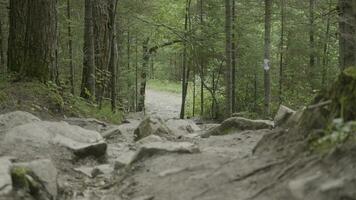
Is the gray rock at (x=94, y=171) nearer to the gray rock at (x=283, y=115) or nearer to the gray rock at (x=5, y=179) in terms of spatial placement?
the gray rock at (x=5, y=179)

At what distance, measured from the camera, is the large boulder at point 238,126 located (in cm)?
766

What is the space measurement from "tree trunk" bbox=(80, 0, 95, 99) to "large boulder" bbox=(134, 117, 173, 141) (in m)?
4.42

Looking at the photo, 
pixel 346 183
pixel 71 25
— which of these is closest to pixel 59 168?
pixel 346 183

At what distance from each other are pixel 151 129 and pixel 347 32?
12.8 ft

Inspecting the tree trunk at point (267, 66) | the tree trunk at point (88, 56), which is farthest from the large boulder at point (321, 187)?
the tree trunk at point (267, 66)

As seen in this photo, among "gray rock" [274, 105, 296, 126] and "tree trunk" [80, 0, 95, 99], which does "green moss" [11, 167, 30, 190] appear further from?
"tree trunk" [80, 0, 95, 99]

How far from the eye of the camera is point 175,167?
5.01 metres

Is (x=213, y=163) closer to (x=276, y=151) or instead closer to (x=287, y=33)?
(x=276, y=151)

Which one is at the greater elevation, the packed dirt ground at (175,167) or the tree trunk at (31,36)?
the tree trunk at (31,36)

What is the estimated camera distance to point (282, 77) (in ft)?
68.6

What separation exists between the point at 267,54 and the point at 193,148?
9.36 metres

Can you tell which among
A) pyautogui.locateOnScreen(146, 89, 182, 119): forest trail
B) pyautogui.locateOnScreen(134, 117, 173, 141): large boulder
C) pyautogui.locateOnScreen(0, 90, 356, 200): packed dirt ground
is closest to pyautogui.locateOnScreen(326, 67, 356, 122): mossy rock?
pyautogui.locateOnScreen(0, 90, 356, 200): packed dirt ground

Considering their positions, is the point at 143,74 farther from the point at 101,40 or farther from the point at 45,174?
the point at 45,174

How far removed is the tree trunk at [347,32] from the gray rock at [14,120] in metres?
5.31
